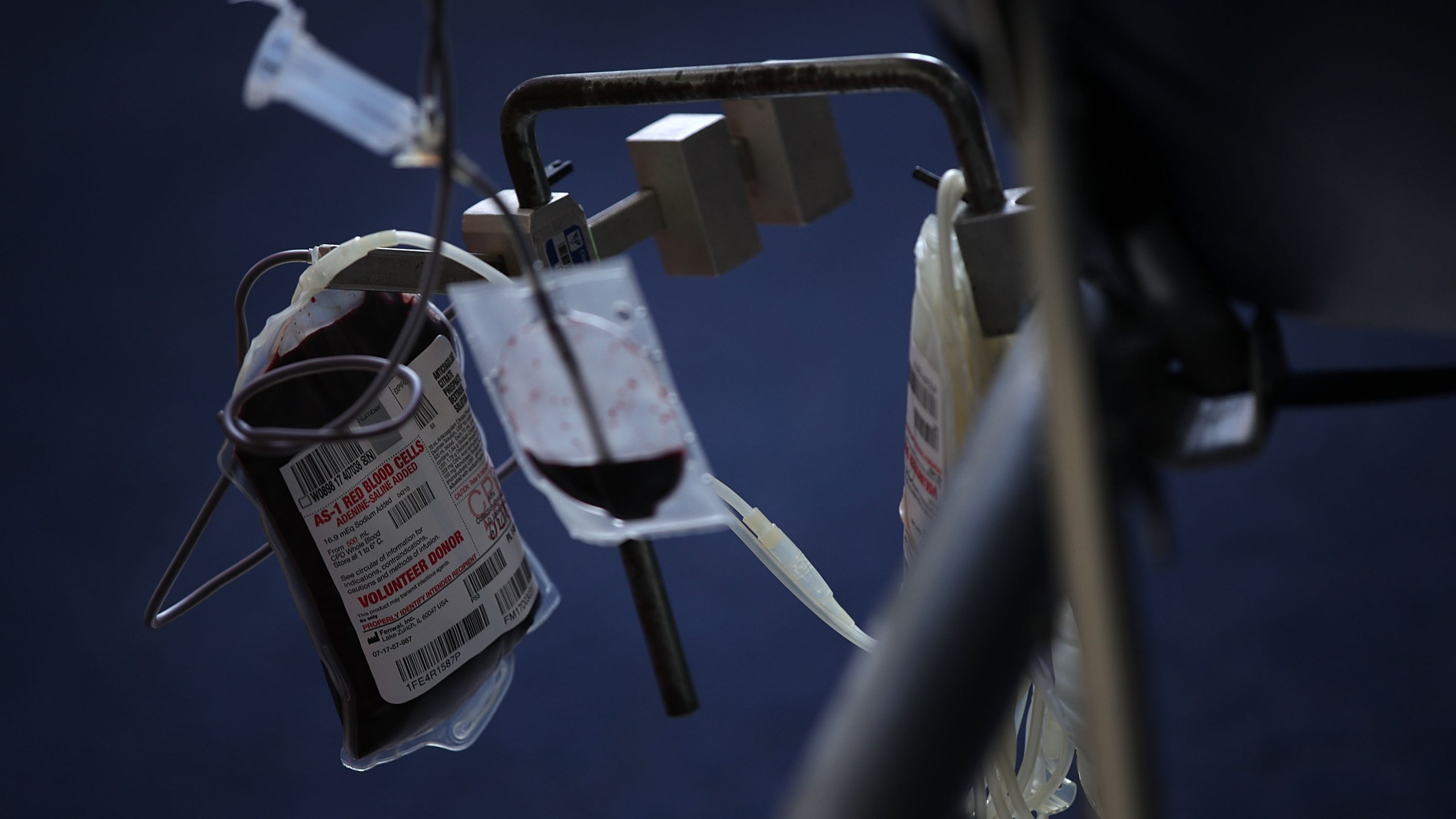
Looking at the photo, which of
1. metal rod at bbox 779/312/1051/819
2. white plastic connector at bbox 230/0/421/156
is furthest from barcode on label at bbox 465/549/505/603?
metal rod at bbox 779/312/1051/819

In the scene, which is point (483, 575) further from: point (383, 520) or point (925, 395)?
point (925, 395)

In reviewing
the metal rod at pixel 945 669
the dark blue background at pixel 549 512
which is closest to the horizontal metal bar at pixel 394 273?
the metal rod at pixel 945 669

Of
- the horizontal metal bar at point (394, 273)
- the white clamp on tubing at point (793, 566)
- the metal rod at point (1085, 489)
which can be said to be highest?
the metal rod at point (1085, 489)

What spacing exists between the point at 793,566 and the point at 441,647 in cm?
18

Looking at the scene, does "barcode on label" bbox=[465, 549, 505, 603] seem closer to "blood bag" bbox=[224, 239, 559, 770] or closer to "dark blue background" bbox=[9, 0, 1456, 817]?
"blood bag" bbox=[224, 239, 559, 770]

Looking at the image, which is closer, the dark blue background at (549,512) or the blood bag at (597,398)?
the blood bag at (597,398)

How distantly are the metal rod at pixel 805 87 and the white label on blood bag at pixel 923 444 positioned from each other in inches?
3.2

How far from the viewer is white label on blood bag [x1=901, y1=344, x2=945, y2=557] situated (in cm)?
52

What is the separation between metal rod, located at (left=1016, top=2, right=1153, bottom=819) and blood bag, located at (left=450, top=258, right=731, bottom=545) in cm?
21

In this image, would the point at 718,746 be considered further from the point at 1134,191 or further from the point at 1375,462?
the point at 1134,191

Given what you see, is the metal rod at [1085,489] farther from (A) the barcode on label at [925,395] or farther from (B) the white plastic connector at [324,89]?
(A) the barcode on label at [925,395]

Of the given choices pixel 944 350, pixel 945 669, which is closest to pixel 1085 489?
pixel 945 669

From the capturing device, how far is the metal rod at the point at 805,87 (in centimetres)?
45

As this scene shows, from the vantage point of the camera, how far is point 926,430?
0.53 metres
